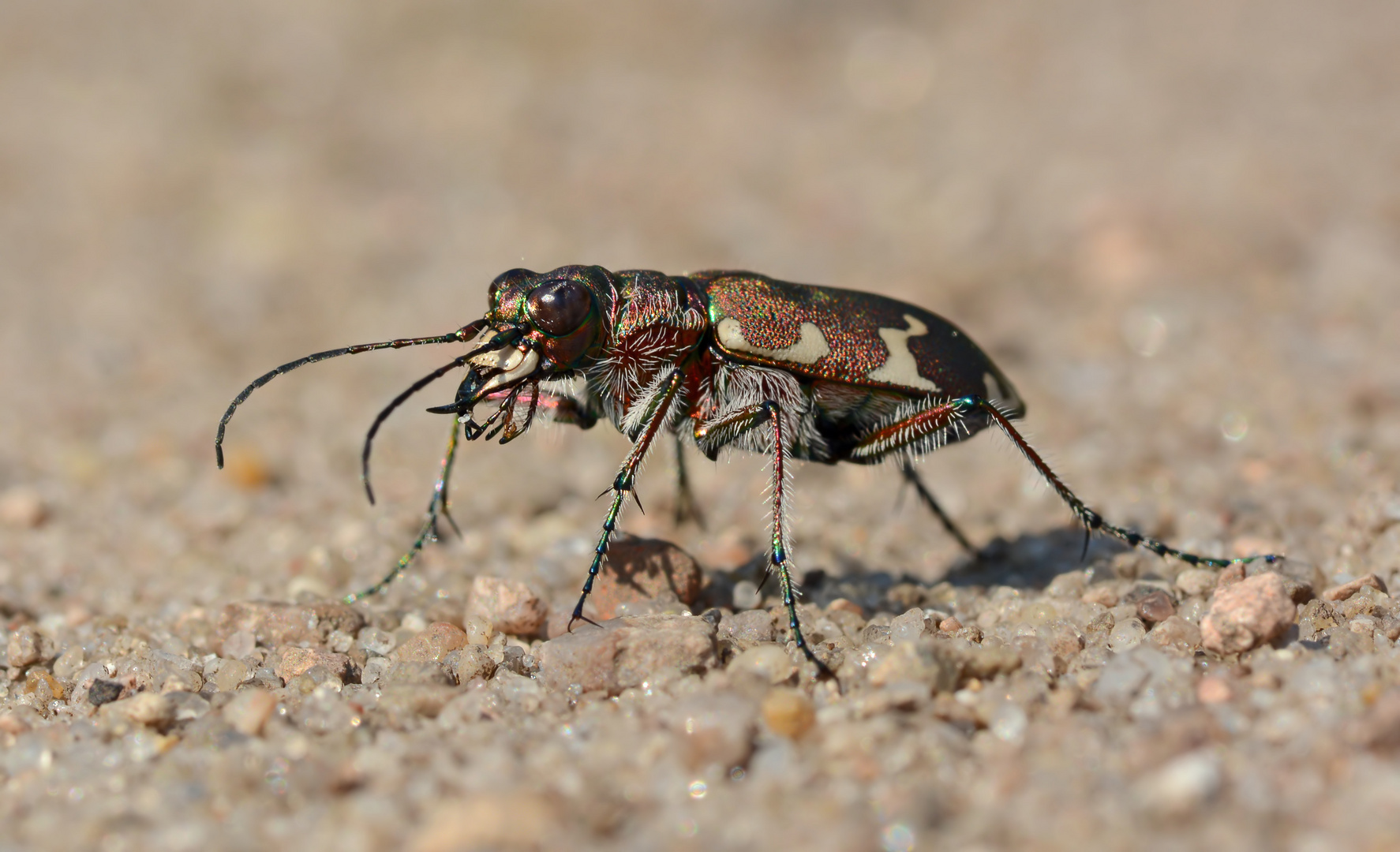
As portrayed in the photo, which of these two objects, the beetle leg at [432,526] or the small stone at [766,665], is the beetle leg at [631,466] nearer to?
the small stone at [766,665]

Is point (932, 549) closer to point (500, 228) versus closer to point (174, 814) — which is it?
point (174, 814)

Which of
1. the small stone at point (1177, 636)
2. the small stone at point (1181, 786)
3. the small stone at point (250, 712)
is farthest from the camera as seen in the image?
the small stone at point (1177, 636)

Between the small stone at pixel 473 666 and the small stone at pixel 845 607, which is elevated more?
the small stone at pixel 845 607

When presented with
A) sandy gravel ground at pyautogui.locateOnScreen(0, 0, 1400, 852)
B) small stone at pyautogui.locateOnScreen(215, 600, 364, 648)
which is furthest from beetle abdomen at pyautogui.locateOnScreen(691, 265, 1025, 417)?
small stone at pyautogui.locateOnScreen(215, 600, 364, 648)

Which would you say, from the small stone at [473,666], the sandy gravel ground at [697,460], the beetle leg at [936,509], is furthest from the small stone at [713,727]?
the beetle leg at [936,509]

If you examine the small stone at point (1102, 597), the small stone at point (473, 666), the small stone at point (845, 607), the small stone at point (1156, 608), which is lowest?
the small stone at point (473, 666)

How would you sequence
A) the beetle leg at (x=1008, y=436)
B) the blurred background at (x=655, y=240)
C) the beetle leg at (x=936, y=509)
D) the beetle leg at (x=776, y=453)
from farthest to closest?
the blurred background at (x=655, y=240) < the beetle leg at (x=936, y=509) < the beetle leg at (x=1008, y=436) < the beetle leg at (x=776, y=453)

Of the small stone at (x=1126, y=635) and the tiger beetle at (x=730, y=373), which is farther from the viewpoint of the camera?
the tiger beetle at (x=730, y=373)
